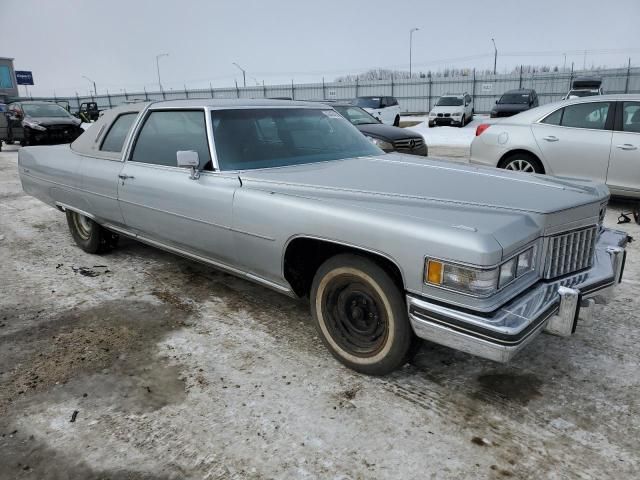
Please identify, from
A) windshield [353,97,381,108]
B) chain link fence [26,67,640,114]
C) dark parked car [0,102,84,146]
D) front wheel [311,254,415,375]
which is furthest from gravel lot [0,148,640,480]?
chain link fence [26,67,640,114]

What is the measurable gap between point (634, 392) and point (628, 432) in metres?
0.40

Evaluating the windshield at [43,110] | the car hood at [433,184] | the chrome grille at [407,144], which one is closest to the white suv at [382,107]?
the chrome grille at [407,144]

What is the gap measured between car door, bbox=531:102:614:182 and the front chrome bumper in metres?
4.00

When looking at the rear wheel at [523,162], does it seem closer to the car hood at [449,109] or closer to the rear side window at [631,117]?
the rear side window at [631,117]

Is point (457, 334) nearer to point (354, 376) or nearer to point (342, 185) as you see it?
point (354, 376)

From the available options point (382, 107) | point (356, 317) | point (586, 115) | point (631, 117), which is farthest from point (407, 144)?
point (382, 107)

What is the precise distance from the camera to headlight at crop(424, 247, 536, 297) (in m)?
2.21

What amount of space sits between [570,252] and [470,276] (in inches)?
33.5

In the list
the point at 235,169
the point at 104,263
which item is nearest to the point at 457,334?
the point at 235,169

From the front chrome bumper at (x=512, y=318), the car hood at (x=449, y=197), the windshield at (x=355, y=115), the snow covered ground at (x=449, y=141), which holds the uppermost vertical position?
the windshield at (x=355, y=115)

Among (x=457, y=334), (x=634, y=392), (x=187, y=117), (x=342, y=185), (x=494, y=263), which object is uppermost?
(x=187, y=117)

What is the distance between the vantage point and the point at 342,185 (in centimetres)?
296

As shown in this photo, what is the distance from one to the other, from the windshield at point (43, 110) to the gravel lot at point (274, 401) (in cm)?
1360

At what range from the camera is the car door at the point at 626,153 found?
19.0 ft
